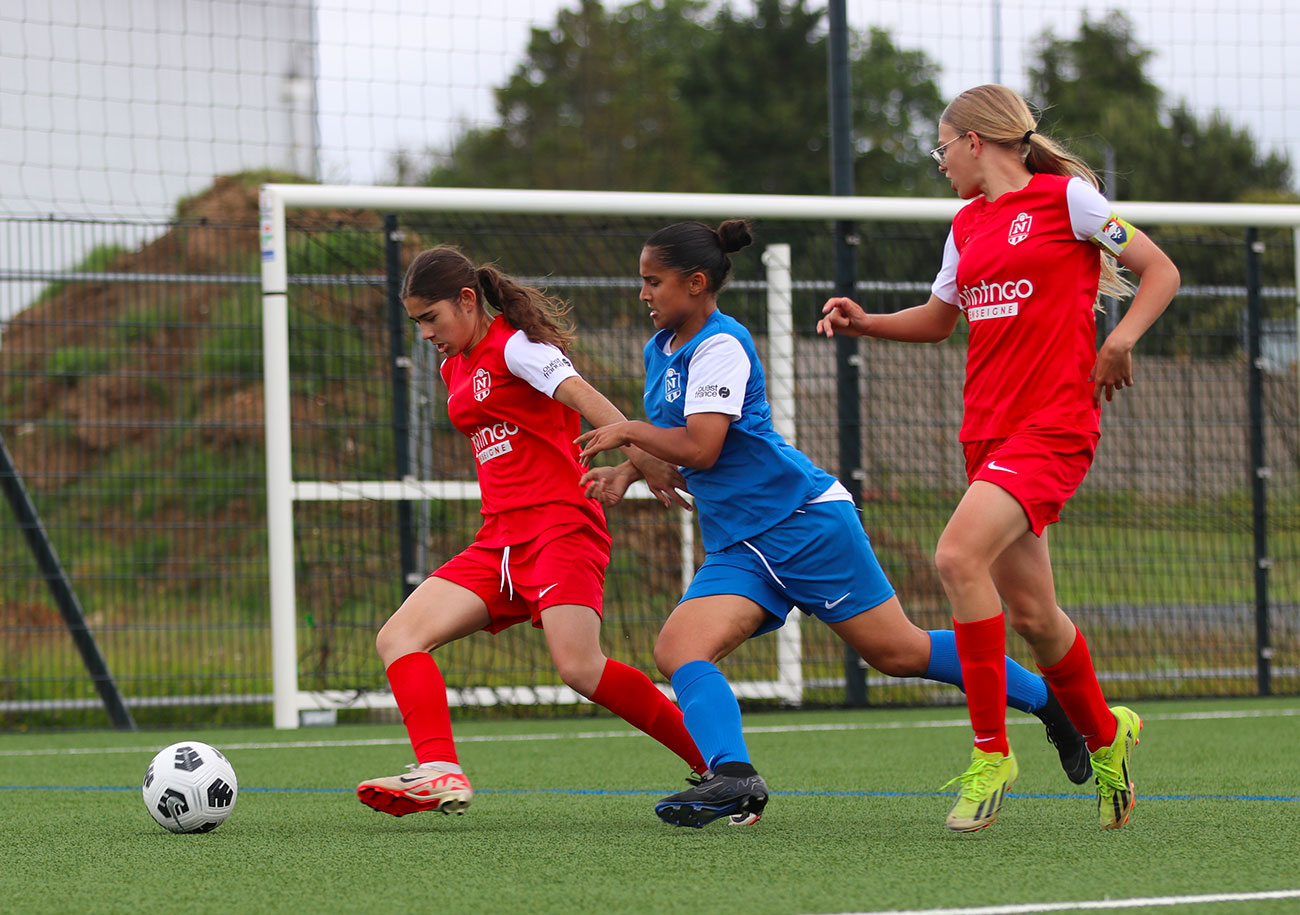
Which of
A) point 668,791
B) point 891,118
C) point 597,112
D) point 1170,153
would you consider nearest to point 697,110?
point 597,112

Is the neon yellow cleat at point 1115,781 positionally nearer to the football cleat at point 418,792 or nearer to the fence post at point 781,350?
the football cleat at point 418,792

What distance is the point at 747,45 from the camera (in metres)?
50.8

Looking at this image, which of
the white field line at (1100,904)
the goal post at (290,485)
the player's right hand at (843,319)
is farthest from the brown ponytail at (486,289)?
the goal post at (290,485)

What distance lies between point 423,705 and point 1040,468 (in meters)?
1.81

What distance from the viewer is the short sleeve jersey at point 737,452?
Answer: 4.09 m

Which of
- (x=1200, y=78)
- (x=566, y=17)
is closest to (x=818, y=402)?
(x=1200, y=78)

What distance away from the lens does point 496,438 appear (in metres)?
4.32

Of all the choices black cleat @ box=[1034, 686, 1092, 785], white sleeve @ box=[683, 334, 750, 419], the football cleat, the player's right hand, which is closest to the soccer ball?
the football cleat

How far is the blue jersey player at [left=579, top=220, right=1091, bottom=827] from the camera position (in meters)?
4.02

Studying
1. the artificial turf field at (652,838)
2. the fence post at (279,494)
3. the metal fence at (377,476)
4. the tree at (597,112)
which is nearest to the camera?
the artificial turf field at (652,838)

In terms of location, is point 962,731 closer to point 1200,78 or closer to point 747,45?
point 1200,78

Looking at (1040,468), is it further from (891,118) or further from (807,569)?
(891,118)

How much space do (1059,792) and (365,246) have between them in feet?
15.7

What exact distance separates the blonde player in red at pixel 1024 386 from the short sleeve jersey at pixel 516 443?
114cm
